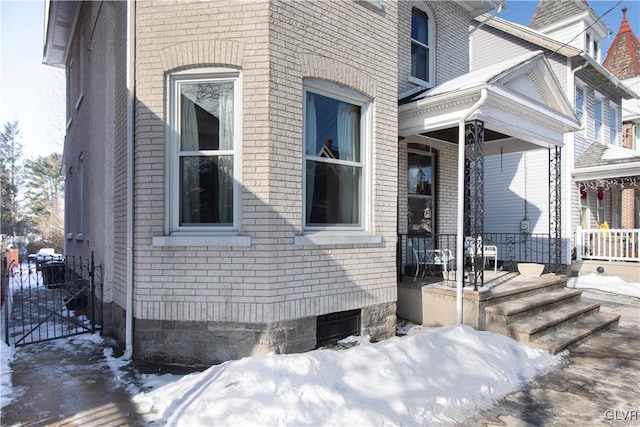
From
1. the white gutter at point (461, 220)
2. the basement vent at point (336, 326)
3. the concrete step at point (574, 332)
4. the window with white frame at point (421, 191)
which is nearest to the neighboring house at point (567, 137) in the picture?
the window with white frame at point (421, 191)

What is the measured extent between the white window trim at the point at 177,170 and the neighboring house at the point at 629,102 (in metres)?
12.2

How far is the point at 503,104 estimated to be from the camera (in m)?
6.36

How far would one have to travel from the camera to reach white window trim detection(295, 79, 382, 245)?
5039mm

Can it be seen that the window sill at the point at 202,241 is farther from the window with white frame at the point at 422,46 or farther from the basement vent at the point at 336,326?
the window with white frame at the point at 422,46

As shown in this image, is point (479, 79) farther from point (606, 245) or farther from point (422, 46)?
point (606, 245)

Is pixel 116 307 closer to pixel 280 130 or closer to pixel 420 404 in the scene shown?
pixel 280 130

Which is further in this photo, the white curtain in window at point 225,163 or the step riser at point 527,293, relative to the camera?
the step riser at point 527,293

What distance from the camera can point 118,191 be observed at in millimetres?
5609

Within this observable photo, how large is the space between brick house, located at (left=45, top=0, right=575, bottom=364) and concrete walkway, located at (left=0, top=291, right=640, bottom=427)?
0.65m

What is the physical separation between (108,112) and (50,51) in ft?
22.1

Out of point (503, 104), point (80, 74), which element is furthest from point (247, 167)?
point (80, 74)

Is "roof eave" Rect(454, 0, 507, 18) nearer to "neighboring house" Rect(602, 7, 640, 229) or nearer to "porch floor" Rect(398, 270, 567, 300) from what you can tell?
"porch floor" Rect(398, 270, 567, 300)

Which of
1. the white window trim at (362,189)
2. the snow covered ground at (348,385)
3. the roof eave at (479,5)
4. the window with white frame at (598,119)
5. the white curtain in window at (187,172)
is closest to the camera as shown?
the snow covered ground at (348,385)

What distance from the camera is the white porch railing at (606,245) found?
1194cm
